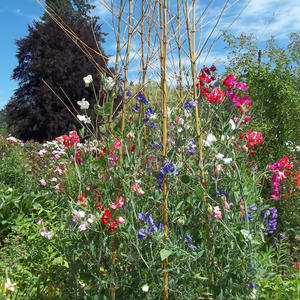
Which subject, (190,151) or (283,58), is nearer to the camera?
(190,151)

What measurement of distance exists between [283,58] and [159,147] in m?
3.51

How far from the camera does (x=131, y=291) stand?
7.06 feet

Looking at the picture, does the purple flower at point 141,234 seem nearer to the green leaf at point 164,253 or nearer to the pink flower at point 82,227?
the green leaf at point 164,253

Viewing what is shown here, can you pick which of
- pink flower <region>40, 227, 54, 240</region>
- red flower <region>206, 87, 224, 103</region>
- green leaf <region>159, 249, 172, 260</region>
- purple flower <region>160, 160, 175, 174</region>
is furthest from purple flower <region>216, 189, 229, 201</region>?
pink flower <region>40, 227, 54, 240</region>

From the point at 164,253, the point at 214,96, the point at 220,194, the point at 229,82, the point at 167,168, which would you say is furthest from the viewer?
the point at 229,82

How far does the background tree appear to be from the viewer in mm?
15688

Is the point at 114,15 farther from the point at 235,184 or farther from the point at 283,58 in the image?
the point at 283,58

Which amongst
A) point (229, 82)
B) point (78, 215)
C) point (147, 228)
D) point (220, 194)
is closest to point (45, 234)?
point (78, 215)

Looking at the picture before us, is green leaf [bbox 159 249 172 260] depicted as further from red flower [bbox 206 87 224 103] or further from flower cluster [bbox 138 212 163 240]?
red flower [bbox 206 87 224 103]

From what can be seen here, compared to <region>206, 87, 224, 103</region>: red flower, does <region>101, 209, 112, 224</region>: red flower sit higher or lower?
lower

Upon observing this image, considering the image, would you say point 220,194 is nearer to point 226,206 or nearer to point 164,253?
point 226,206

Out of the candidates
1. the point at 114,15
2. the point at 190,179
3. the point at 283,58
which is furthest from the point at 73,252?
the point at 283,58

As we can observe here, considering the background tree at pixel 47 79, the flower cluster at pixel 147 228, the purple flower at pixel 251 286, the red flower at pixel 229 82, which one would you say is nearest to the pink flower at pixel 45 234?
the flower cluster at pixel 147 228

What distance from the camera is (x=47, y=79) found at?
16.1 metres
